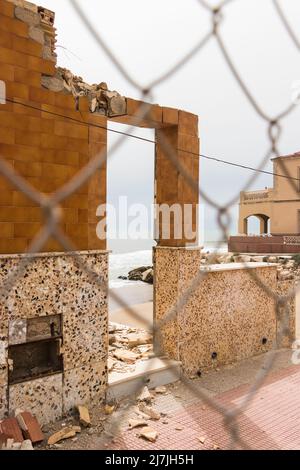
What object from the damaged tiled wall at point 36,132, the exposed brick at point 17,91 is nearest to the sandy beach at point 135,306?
the damaged tiled wall at point 36,132

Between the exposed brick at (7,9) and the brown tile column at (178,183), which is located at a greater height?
the exposed brick at (7,9)

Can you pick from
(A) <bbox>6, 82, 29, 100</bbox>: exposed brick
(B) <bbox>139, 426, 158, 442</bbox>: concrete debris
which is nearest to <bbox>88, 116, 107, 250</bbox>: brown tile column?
(A) <bbox>6, 82, 29, 100</bbox>: exposed brick

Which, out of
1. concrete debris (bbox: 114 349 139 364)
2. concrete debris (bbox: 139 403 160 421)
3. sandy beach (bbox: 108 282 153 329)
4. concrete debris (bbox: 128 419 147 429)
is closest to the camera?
concrete debris (bbox: 128 419 147 429)

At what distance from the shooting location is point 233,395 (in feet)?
19.0

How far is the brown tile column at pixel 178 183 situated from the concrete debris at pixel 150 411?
2167 millimetres

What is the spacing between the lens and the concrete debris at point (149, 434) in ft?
14.6

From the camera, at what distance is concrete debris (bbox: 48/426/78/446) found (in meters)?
4.28

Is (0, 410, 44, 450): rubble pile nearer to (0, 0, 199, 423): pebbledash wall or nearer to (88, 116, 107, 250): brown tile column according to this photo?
(0, 0, 199, 423): pebbledash wall

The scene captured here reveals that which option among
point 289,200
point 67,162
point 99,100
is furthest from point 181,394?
point 289,200

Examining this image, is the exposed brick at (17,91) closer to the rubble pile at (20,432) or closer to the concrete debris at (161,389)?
the rubble pile at (20,432)

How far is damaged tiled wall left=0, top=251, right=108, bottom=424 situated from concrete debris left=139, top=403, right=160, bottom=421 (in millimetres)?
503

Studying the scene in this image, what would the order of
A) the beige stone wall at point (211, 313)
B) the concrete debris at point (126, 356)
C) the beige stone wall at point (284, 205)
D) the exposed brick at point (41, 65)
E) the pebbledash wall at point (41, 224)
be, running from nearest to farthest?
the pebbledash wall at point (41, 224)
the exposed brick at point (41, 65)
the beige stone wall at point (211, 313)
the concrete debris at point (126, 356)
the beige stone wall at point (284, 205)

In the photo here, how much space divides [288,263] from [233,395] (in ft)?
48.9

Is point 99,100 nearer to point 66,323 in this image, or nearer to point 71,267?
point 71,267
